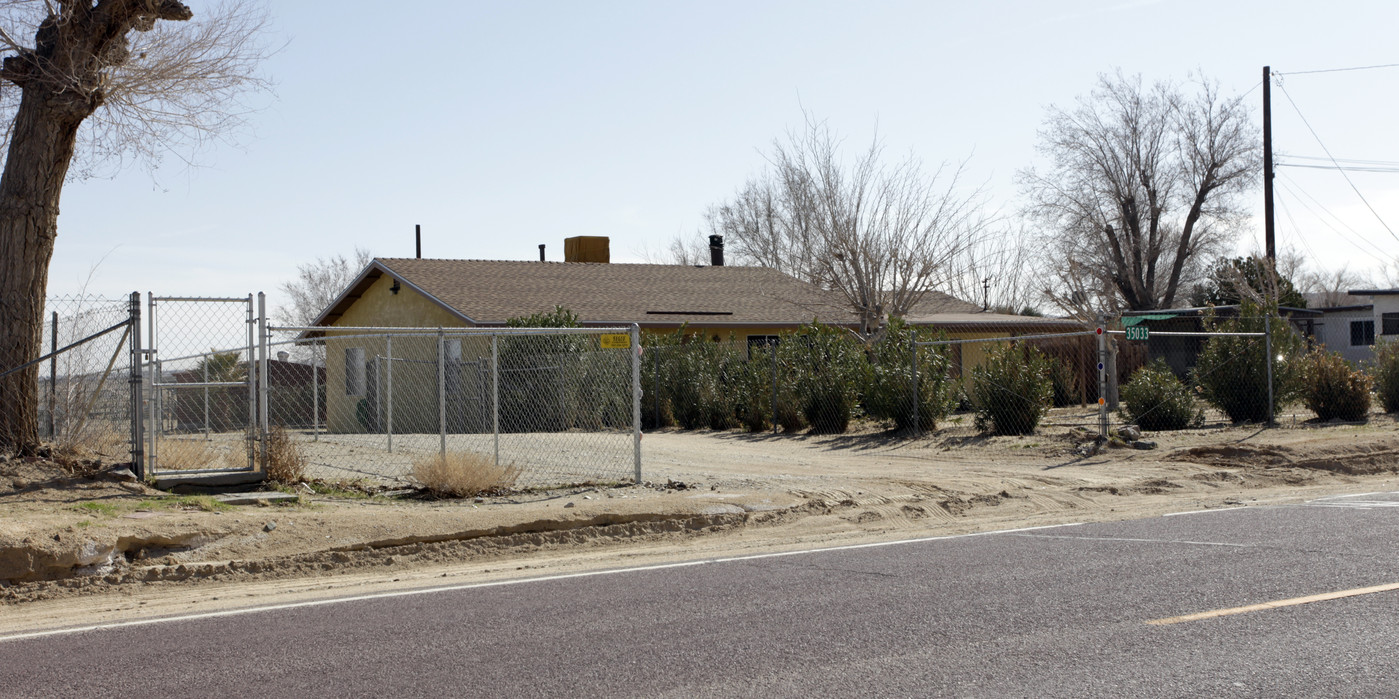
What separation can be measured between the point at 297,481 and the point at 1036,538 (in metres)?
7.22

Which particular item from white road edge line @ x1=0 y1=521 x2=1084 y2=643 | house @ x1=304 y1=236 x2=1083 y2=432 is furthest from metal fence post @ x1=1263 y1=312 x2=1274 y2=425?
house @ x1=304 y1=236 x2=1083 y2=432

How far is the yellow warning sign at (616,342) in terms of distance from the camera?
42.5 feet

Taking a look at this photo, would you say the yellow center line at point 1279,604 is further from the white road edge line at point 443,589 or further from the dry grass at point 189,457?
the dry grass at point 189,457

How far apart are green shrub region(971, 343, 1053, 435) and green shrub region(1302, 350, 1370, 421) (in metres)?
4.76

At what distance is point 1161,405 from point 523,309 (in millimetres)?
15000

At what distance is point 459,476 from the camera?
36.8ft

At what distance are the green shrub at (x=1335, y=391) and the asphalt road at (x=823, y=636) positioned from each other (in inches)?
466

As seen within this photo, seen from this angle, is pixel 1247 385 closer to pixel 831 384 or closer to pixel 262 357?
pixel 831 384

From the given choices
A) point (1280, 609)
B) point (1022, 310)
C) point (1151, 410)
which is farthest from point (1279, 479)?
point (1022, 310)

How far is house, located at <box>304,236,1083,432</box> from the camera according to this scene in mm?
25172

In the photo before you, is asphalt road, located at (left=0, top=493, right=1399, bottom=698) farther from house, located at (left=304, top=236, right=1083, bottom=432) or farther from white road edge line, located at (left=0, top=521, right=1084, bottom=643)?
house, located at (left=304, top=236, right=1083, bottom=432)

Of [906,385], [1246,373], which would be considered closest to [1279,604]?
[906,385]

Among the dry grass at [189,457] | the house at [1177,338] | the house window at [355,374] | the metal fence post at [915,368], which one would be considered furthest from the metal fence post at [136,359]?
the house at [1177,338]

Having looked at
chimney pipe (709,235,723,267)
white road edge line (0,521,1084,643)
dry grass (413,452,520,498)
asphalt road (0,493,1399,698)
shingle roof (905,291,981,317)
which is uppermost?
chimney pipe (709,235,723,267)
